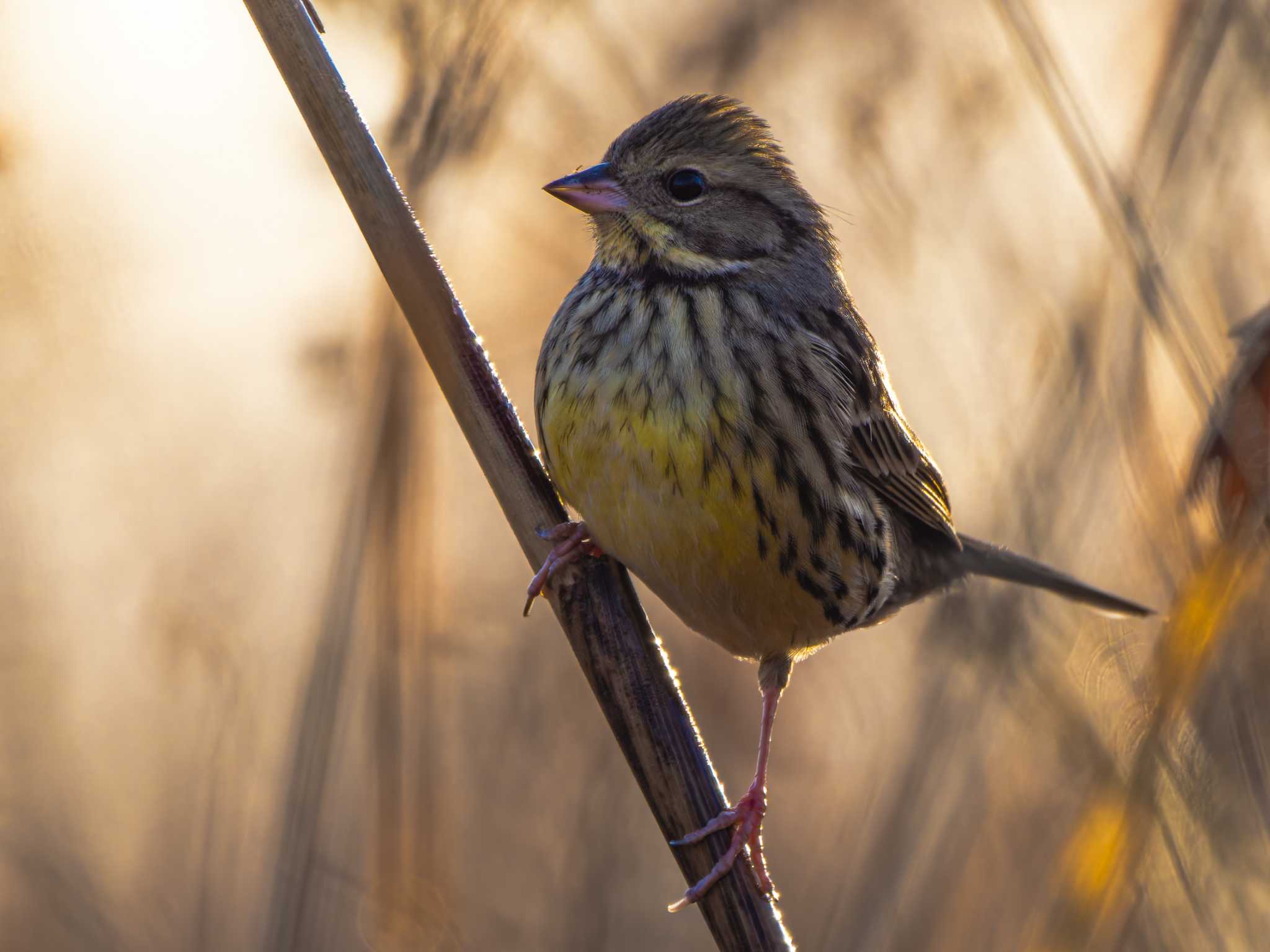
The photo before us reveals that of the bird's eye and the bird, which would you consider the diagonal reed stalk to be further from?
the bird's eye

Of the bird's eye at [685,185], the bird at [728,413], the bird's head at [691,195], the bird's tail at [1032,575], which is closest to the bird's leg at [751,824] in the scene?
the bird at [728,413]

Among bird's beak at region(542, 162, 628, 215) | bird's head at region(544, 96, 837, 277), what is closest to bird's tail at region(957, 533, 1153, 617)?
bird's head at region(544, 96, 837, 277)

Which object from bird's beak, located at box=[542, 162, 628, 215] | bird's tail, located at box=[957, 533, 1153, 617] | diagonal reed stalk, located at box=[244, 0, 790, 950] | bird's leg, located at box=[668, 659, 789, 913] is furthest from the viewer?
bird's tail, located at box=[957, 533, 1153, 617]

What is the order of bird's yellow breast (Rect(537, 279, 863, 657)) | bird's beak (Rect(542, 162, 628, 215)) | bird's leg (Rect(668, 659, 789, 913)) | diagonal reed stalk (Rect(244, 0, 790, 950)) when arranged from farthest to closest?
bird's beak (Rect(542, 162, 628, 215)) → bird's yellow breast (Rect(537, 279, 863, 657)) → bird's leg (Rect(668, 659, 789, 913)) → diagonal reed stalk (Rect(244, 0, 790, 950))

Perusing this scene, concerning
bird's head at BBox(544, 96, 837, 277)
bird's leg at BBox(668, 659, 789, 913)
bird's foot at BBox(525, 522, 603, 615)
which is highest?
bird's head at BBox(544, 96, 837, 277)

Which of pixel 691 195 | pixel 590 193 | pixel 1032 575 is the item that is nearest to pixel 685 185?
pixel 691 195

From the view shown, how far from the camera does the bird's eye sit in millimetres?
2865

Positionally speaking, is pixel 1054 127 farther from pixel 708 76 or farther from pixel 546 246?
pixel 546 246

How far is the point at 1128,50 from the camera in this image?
3.05 metres

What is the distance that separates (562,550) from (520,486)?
0.13m

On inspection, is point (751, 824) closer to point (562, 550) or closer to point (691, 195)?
point (562, 550)

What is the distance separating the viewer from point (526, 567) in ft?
12.6

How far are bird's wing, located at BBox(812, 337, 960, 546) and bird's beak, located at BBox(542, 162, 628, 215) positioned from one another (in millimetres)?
499

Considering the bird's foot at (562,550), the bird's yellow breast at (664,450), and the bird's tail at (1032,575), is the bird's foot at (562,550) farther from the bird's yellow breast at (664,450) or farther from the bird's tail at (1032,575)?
the bird's tail at (1032,575)
